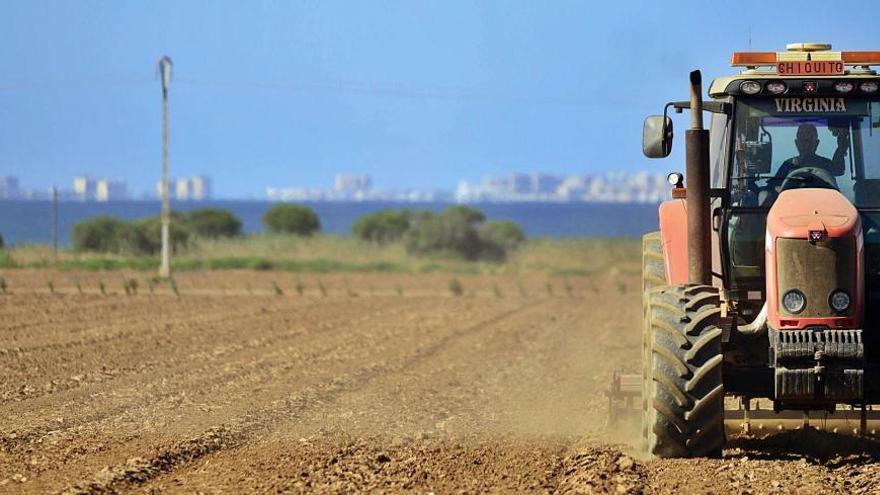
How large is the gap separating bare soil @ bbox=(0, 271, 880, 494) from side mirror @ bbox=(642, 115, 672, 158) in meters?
2.08

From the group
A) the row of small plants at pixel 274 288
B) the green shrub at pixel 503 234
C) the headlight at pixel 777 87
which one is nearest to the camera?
the headlight at pixel 777 87

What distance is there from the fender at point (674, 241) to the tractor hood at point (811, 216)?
3.72 ft

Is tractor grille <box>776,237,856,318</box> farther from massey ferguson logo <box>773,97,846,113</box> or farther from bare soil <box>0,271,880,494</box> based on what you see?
massey ferguson logo <box>773,97,846,113</box>

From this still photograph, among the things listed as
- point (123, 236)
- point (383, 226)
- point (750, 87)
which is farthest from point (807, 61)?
point (383, 226)

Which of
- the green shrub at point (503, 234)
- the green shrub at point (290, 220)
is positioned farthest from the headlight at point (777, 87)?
the green shrub at point (290, 220)

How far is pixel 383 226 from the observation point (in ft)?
237

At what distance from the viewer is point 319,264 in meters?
45.0

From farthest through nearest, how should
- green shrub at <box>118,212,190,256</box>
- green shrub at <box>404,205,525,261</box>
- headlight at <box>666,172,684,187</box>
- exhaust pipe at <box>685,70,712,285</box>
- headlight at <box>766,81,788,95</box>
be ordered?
1. green shrub at <box>404,205,525,261</box>
2. green shrub at <box>118,212,190,256</box>
3. headlight at <box>666,172,684,187</box>
4. headlight at <box>766,81,788,95</box>
5. exhaust pipe at <box>685,70,712,285</box>

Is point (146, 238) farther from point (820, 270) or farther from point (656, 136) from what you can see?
point (820, 270)

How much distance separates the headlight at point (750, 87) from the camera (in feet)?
32.6

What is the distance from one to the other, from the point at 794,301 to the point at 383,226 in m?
63.4

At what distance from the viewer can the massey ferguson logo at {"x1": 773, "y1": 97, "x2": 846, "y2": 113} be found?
10.0 metres

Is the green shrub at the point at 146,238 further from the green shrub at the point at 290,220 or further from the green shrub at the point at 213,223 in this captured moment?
the green shrub at the point at 290,220

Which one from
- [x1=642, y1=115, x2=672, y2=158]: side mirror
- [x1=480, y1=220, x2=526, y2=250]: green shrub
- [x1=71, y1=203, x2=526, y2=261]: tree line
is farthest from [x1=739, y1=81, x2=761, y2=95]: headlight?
[x1=480, y1=220, x2=526, y2=250]: green shrub
